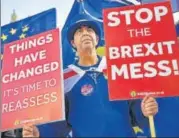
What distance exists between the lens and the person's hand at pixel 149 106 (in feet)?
7.06

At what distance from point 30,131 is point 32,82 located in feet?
0.95

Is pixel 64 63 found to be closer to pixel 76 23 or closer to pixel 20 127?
pixel 76 23

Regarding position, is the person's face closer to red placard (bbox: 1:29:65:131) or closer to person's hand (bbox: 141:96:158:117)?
red placard (bbox: 1:29:65:131)

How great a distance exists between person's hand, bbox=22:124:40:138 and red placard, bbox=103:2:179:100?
444 millimetres

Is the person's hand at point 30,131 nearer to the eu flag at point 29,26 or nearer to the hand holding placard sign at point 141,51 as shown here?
the hand holding placard sign at point 141,51

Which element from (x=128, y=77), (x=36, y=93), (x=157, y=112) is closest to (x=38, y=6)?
(x=36, y=93)

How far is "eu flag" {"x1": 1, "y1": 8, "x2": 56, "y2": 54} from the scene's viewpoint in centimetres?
248

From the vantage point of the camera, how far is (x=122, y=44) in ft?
7.53

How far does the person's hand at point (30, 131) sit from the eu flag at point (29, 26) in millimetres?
557

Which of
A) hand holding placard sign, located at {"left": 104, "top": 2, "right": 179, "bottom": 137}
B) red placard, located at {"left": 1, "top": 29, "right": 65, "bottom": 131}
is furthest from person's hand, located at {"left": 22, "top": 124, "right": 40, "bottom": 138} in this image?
hand holding placard sign, located at {"left": 104, "top": 2, "right": 179, "bottom": 137}

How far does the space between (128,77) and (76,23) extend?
47 cm

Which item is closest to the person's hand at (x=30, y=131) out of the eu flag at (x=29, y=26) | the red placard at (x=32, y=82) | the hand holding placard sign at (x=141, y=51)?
the red placard at (x=32, y=82)

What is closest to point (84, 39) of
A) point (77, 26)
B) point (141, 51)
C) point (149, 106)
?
point (77, 26)

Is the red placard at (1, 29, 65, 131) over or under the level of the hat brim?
under
